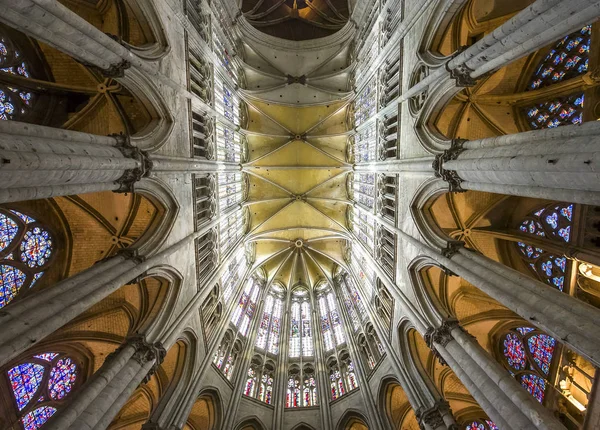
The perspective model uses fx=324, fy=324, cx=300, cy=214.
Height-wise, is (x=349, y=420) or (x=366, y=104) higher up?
(x=366, y=104)

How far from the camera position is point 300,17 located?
2500 cm

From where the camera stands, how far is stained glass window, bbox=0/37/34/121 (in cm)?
1116

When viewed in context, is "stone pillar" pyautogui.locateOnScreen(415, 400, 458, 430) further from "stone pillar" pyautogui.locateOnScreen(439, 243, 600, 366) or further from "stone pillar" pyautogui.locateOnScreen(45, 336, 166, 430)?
"stone pillar" pyautogui.locateOnScreen(45, 336, 166, 430)

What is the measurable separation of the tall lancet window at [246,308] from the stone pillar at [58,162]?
1365cm

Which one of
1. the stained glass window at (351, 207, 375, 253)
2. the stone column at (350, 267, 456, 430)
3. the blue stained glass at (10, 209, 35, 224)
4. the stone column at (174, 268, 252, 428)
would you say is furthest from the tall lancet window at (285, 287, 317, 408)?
the blue stained glass at (10, 209, 35, 224)

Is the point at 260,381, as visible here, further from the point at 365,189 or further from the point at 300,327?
the point at 365,189

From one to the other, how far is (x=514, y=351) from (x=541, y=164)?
41.5 feet

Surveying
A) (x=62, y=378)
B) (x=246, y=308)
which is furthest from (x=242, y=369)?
(x=62, y=378)

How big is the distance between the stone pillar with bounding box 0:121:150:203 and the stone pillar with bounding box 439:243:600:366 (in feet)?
34.0

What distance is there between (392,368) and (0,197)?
16.0 m

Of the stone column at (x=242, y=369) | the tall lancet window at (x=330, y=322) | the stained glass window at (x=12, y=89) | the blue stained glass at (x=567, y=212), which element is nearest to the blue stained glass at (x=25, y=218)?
the stained glass window at (x=12, y=89)

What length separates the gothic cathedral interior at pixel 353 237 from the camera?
7016 mm

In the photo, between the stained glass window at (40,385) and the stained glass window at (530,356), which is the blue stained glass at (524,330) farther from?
the stained glass window at (40,385)

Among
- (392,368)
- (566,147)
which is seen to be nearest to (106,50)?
(566,147)
